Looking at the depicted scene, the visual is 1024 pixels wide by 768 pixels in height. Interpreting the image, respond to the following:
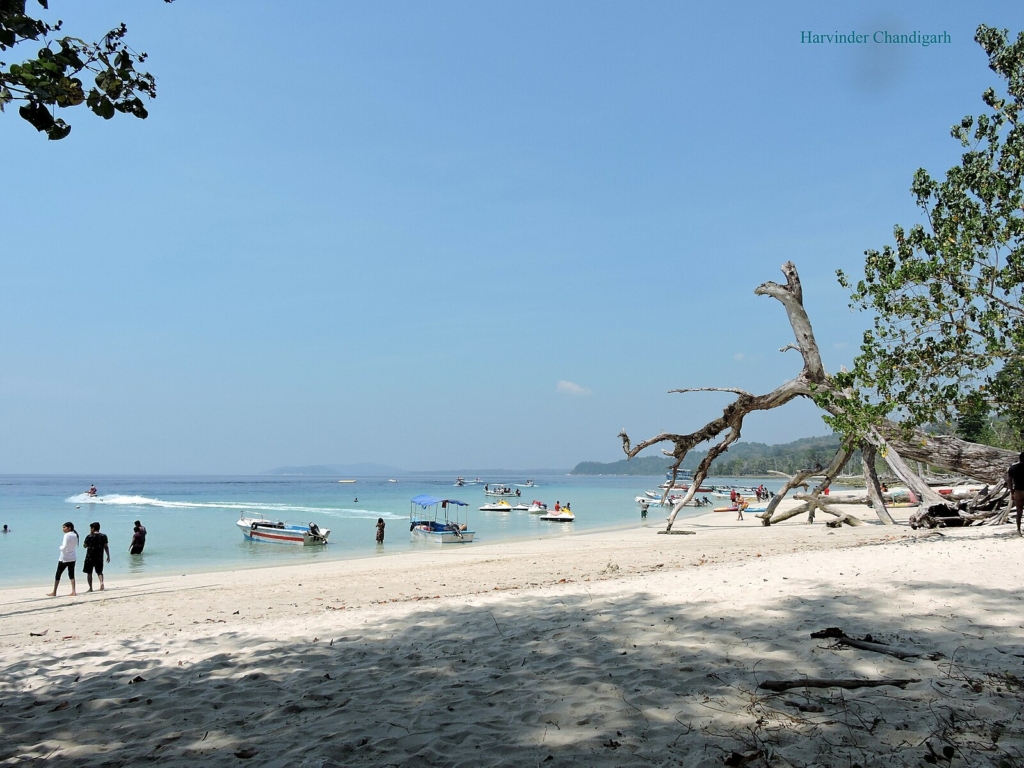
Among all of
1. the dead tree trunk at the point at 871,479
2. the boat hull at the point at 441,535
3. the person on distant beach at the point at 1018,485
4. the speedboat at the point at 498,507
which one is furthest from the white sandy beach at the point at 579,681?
the speedboat at the point at 498,507

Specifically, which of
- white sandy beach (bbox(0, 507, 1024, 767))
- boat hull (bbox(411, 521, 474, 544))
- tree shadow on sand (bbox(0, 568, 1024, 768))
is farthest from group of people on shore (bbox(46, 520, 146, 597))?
boat hull (bbox(411, 521, 474, 544))

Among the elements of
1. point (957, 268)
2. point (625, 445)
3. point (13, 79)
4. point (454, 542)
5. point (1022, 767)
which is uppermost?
point (957, 268)

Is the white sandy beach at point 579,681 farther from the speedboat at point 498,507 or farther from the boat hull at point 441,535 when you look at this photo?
the speedboat at point 498,507

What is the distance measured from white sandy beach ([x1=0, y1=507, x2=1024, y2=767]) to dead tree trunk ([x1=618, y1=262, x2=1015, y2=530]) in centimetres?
413

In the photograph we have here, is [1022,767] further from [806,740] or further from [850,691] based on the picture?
[850,691]

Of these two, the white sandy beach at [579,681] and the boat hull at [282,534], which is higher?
the white sandy beach at [579,681]

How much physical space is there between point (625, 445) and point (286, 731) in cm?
1542

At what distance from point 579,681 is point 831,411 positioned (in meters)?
10.3

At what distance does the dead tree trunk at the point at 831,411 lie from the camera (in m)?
12.3

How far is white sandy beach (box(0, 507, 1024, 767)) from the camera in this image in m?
3.27

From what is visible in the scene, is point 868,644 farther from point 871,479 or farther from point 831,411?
point 871,479

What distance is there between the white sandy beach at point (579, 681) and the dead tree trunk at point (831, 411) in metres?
4.13

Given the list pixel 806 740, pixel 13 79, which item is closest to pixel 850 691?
pixel 806 740

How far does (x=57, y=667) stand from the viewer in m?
5.92
